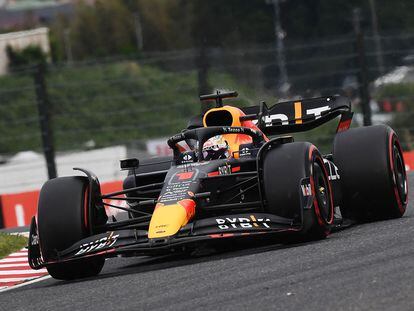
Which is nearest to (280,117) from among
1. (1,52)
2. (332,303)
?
(332,303)

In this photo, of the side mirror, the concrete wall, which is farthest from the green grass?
the concrete wall

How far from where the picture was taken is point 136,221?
28.8 feet

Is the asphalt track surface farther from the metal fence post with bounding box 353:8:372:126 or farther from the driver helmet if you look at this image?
the metal fence post with bounding box 353:8:372:126

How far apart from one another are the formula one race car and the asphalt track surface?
0.62ft

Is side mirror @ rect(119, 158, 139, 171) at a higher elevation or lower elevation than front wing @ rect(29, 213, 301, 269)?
higher

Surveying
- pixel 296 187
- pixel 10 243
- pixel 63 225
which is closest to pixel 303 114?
pixel 296 187

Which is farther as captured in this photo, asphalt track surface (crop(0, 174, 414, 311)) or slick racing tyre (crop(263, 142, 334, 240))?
slick racing tyre (crop(263, 142, 334, 240))

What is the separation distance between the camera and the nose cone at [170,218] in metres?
8.07

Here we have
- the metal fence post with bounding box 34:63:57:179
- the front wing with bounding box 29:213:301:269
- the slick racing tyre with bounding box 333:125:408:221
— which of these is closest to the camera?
the front wing with bounding box 29:213:301:269

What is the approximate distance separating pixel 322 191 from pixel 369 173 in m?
0.68

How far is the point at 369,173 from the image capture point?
30.7 ft

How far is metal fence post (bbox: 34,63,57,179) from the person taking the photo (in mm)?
17344

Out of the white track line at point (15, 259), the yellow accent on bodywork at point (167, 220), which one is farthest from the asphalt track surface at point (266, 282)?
the white track line at point (15, 259)

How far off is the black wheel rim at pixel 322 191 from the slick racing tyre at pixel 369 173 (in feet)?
1.91
